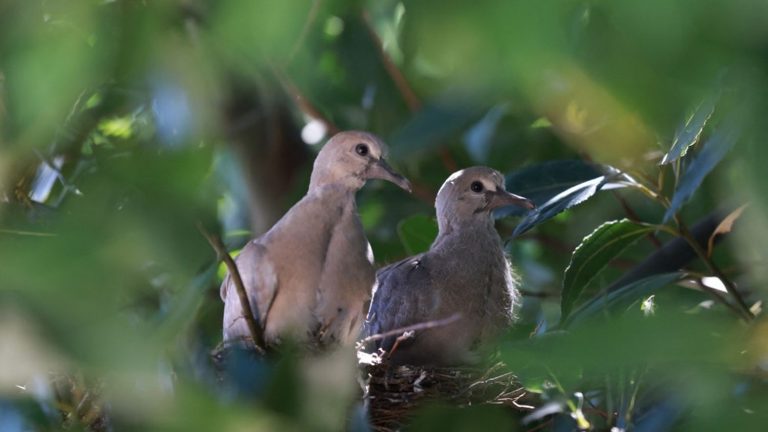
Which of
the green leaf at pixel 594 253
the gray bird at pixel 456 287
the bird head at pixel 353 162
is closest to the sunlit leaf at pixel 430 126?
the bird head at pixel 353 162

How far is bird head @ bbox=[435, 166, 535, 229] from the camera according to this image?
3232 mm

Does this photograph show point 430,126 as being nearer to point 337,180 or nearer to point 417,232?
point 337,180

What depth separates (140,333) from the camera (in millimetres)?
477

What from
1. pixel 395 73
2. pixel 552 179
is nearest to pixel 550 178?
pixel 552 179

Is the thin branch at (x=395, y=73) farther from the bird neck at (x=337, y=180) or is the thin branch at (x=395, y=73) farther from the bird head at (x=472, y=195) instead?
the bird neck at (x=337, y=180)

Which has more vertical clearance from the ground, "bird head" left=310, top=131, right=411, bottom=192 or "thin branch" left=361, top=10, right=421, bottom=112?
"thin branch" left=361, top=10, right=421, bottom=112

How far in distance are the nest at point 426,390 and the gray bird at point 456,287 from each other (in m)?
0.20

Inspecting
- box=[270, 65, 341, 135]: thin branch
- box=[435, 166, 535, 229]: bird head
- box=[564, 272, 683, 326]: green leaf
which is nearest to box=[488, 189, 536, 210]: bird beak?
box=[435, 166, 535, 229]: bird head

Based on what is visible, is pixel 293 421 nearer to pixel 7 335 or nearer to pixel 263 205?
pixel 7 335

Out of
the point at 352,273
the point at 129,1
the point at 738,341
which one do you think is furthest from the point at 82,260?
the point at 352,273

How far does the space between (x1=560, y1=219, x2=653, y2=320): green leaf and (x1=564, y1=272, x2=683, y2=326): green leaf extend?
0.05 m

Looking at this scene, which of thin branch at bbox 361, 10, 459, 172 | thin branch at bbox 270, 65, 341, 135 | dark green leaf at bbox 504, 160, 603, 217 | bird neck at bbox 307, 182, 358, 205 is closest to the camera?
bird neck at bbox 307, 182, 358, 205

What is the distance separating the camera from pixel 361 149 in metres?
2.82

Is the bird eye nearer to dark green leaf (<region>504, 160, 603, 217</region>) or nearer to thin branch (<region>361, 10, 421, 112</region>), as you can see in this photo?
dark green leaf (<region>504, 160, 603, 217</region>)
